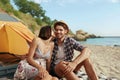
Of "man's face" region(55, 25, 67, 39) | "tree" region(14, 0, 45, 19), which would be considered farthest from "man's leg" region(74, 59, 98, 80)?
"tree" region(14, 0, 45, 19)

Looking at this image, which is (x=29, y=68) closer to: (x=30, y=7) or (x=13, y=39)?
(x=13, y=39)

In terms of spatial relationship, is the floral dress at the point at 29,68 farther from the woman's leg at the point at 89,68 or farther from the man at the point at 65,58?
the woman's leg at the point at 89,68

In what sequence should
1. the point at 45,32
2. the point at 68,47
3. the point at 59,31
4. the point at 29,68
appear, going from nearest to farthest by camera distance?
the point at 59,31 → the point at 68,47 → the point at 45,32 → the point at 29,68

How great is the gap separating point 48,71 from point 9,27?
3.32 metres

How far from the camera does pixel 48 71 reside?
5559mm

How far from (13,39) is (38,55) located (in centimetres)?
300

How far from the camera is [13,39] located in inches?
338

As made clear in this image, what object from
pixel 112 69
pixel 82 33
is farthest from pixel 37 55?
pixel 82 33

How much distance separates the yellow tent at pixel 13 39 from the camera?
27.9ft

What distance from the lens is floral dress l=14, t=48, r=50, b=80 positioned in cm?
571

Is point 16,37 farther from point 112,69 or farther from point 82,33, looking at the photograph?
point 82,33

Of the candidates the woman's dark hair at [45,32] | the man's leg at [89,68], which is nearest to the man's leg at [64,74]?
the man's leg at [89,68]

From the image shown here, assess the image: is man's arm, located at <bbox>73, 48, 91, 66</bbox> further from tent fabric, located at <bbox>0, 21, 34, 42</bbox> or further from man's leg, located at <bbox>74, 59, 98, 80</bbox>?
tent fabric, located at <bbox>0, 21, 34, 42</bbox>

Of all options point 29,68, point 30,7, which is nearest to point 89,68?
point 29,68
